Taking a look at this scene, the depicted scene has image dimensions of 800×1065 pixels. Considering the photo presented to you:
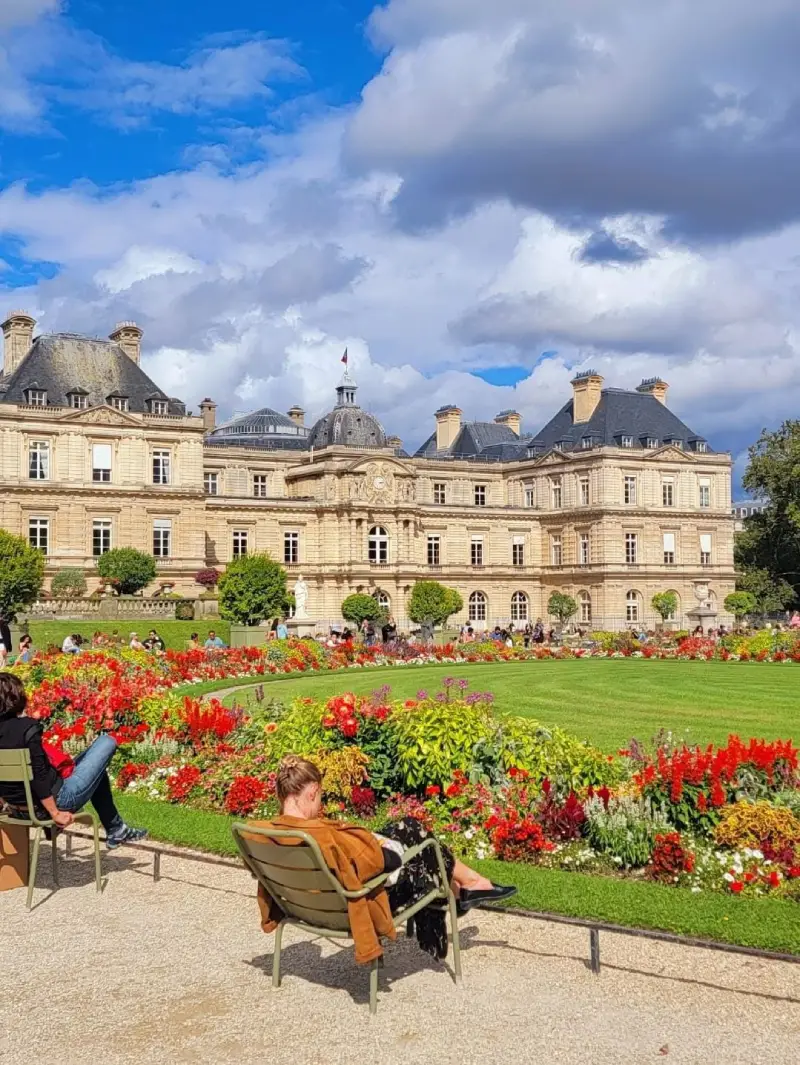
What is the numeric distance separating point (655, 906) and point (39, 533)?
47002 mm

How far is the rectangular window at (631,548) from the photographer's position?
210ft

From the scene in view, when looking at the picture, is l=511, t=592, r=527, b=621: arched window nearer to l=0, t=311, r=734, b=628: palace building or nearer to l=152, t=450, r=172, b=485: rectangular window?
l=0, t=311, r=734, b=628: palace building

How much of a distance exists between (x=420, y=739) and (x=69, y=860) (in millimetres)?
3190

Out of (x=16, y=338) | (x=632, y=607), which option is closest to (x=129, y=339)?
(x=16, y=338)

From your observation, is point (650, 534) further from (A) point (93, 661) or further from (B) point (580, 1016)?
(B) point (580, 1016)

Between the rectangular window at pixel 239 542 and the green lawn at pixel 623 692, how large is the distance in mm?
30342

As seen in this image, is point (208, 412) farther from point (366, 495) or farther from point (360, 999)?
point (360, 999)

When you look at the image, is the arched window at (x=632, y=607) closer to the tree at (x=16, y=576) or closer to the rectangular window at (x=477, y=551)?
the rectangular window at (x=477, y=551)

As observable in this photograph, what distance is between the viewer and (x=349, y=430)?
63.3 meters

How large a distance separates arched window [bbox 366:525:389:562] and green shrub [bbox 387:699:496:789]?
49.8 m

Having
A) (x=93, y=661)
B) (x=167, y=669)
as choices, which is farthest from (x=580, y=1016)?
(x=167, y=669)

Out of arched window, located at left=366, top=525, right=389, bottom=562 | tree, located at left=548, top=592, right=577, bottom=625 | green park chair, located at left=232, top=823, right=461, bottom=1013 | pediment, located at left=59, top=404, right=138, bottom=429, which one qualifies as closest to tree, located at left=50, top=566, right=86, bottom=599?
pediment, located at left=59, top=404, right=138, bottom=429

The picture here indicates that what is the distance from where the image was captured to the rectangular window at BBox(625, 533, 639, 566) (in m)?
64.0

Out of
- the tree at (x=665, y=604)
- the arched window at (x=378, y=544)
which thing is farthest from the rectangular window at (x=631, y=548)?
the arched window at (x=378, y=544)
